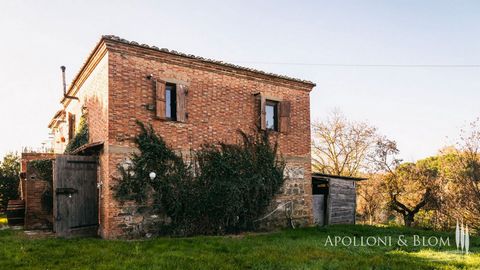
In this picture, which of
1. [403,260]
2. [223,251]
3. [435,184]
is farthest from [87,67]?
[435,184]

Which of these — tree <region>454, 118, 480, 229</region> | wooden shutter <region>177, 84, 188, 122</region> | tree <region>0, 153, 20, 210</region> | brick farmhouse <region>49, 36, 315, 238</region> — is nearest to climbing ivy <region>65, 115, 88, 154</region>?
brick farmhouse <region>49, 36, 315, 238</region>

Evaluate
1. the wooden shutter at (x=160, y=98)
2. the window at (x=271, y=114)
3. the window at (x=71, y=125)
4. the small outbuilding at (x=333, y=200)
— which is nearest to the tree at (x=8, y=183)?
the window at (x=71, y=125)

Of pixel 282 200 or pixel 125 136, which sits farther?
pixel 282 200

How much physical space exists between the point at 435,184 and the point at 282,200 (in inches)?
367

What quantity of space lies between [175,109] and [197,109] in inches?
27.2

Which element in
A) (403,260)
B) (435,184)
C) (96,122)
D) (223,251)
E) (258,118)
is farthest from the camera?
(435,184)

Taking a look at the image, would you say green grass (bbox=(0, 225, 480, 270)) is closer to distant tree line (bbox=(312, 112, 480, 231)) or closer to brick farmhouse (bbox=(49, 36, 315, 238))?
brick farmhouse (bbox=(49, 36, 315, 238))

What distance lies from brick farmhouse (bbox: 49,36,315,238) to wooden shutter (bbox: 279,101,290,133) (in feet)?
0.12

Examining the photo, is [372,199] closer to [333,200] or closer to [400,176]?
[400,176]

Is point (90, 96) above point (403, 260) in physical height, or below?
above

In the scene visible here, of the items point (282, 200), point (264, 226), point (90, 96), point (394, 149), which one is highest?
point (90, 96)

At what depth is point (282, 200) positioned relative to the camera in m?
12.4

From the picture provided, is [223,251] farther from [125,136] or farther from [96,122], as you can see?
[96,122]

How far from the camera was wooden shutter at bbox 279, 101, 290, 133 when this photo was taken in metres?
12.8
